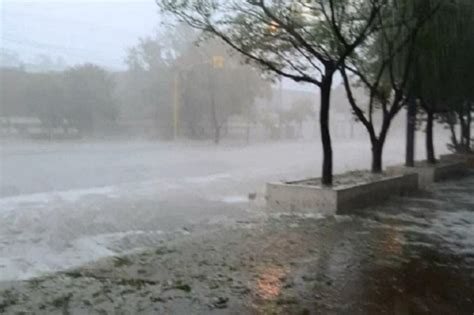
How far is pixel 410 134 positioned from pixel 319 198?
275 inches

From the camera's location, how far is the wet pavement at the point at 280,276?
5.05 meters

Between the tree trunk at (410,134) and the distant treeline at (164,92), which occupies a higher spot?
the distant treeline at (164,92)

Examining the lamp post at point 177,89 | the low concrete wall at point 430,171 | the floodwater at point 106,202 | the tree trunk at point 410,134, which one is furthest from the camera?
the lamp post at point 177,89

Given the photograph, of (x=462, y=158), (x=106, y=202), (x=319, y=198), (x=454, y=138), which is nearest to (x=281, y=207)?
(x=319, y=198)

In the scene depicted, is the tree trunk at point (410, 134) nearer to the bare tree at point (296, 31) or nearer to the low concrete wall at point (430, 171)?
the low concrete wall at point (430, 171)

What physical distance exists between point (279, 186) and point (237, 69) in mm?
27147

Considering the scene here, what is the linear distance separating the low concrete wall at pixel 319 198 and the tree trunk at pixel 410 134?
4.74 metres

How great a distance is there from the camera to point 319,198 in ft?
Result: 33.0

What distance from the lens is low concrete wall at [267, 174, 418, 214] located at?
9977 millimetres

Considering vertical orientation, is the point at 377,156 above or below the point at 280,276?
above

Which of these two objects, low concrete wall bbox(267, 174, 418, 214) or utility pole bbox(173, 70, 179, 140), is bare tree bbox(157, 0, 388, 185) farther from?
utility pole bbox(173, 70, 179, 140)

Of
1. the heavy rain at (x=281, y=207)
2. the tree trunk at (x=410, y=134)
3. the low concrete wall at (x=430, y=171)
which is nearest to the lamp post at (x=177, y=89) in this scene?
the heavy rain at (x=281, y=207)

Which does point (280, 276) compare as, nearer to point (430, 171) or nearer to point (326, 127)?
point (326, 127)

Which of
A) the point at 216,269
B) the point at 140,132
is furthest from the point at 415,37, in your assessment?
the point at 140,132
